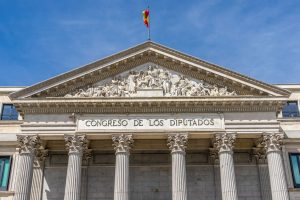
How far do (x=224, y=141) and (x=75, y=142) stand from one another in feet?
37.1

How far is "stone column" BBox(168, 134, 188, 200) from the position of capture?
32.2 metres

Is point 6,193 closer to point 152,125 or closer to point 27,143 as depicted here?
point 27,143

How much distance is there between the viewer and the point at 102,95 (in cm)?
3559

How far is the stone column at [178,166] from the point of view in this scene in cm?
3216

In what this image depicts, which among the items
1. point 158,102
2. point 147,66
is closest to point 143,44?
point 147,66

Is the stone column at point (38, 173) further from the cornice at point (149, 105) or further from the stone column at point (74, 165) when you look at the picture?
the stone column at point (74, 165)

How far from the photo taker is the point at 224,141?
3394 centimetres

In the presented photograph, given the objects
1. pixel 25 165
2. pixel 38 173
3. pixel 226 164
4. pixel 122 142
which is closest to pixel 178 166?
pixel 226 164

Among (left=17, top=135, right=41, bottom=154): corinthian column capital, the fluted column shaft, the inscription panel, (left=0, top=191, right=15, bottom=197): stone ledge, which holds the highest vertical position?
the inscription panel

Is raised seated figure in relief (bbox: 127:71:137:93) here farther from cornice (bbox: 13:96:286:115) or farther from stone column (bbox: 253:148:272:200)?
stone column (bbox: 253:148:272:200)

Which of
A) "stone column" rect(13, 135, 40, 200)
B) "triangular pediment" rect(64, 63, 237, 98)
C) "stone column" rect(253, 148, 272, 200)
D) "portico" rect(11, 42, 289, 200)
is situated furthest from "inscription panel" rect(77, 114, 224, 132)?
"stone column" rect(253, 148, 272, 200)

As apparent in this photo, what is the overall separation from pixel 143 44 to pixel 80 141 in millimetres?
9409

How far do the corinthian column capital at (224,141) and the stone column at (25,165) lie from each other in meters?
13.9

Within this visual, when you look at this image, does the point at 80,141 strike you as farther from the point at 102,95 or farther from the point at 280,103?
the point at 280,103
